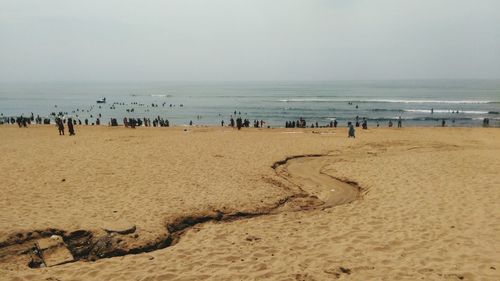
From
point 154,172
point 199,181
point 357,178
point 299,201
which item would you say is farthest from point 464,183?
point 154,172

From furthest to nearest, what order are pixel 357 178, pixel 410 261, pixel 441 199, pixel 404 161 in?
pixel 404 161 → pixel 357 178 → pixel 441 199 → pixel 410 261

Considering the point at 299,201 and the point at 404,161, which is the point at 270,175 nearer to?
the point at 299,201

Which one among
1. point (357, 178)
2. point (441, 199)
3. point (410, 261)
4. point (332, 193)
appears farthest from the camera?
point (357, 178)

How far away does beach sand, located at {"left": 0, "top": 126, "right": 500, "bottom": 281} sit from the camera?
7742 mm

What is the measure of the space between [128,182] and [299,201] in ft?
20.6

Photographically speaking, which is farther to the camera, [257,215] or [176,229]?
[257,215]

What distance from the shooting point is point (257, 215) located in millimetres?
11461

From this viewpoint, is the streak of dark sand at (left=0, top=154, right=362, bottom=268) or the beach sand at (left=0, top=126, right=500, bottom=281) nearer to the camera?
the beach sand at (left=0, top=126, right=500, bottom=281)

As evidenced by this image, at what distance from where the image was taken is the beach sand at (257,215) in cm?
774

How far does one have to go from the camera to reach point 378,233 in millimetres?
9484

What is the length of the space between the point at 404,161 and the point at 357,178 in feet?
14.3

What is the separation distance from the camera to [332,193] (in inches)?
551

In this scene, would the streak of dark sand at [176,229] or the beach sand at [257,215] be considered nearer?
the beach sand at [257,215]

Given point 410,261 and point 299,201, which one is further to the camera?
point 299,201
